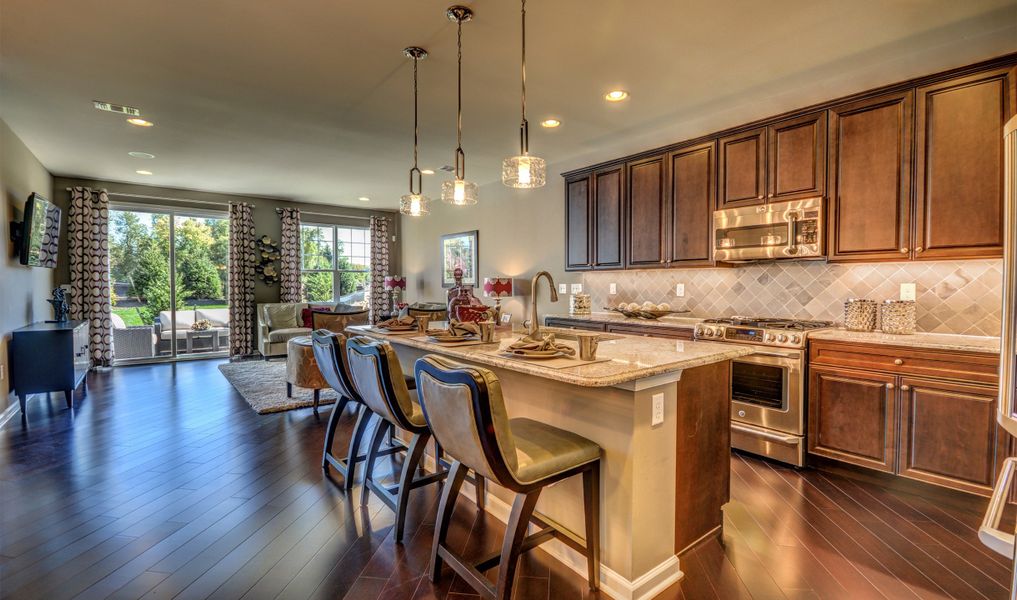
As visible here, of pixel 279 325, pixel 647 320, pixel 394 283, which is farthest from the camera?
pixel 394 283

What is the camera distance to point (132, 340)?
7051 mm

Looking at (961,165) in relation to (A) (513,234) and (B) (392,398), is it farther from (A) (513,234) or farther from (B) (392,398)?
(A) (513,234)

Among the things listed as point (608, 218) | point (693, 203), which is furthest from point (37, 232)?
point (693, 203)

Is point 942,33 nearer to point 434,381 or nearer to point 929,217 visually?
point 929,217

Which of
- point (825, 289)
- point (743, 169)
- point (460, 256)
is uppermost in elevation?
point (743, 169)

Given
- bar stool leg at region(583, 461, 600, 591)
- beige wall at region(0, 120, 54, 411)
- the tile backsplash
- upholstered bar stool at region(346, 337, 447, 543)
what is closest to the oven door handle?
the tile backsplash

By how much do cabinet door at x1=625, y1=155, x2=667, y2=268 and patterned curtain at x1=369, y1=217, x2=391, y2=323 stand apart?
5.66 metres

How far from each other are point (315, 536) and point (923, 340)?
11.6 feet

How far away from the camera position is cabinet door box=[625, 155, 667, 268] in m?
4.36

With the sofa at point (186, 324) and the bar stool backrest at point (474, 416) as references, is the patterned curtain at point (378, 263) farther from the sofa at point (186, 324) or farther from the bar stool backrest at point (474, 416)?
the bar stool backrest at point (474, 416)

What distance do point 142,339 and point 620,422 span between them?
7.89 metres

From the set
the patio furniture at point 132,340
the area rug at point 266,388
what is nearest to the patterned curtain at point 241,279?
the area rug at point 266,388

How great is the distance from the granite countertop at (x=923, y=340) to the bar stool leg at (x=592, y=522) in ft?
6.92

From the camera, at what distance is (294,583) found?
197 cm
